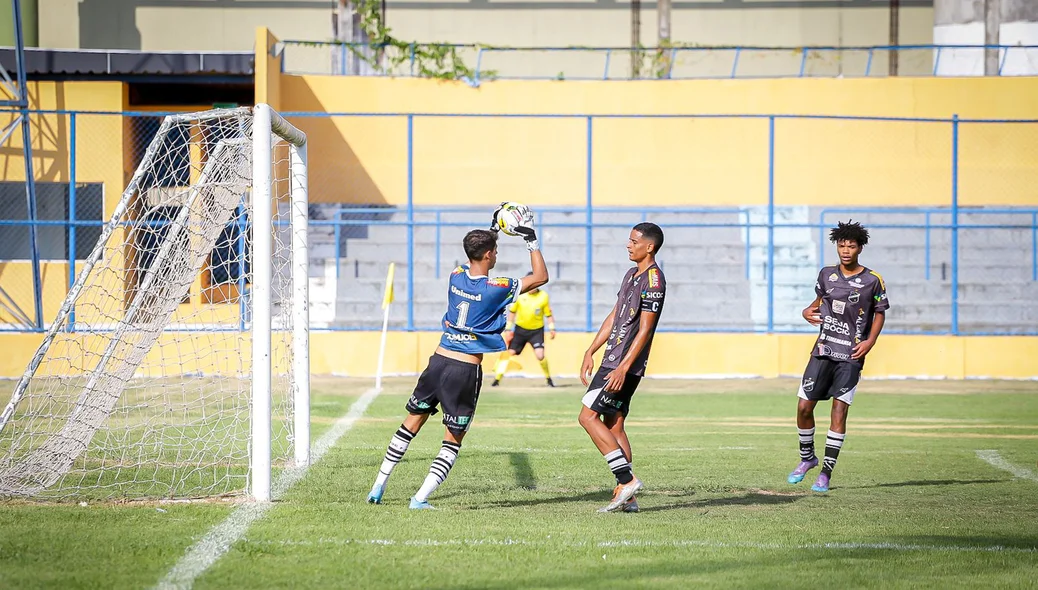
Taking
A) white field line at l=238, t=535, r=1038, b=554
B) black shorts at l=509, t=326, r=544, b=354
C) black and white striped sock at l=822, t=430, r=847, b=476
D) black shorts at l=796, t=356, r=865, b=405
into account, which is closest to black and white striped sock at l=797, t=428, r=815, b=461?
black and white striped sock at l=822, t=430, r=847, b=476

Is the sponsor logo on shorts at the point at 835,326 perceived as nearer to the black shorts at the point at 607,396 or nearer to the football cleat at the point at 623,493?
the black shorts at the point at 607,396

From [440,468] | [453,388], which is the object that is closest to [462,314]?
[453,388]

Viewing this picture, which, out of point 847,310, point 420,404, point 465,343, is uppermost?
point 847,310

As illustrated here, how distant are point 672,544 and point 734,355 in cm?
1260

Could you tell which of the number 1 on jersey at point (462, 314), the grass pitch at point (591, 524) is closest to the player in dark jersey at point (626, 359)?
the grass pitch at point (591, 524)

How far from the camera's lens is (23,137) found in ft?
66.9

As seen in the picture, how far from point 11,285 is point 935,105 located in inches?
757

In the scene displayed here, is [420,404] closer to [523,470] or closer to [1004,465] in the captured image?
[523,470]

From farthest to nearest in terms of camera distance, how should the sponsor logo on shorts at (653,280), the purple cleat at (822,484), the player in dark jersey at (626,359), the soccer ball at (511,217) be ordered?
the purple cleat at (822,484) < the sponsor logo on shorts at (653,280) < the player in dark jersey at (626,359) < the soccer ball at (511,217)

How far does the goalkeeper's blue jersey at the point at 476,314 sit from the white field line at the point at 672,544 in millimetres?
1313

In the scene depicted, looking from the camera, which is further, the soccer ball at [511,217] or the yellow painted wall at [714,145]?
the yellow painted wall at [714,145]

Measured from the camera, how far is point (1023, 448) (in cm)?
1062

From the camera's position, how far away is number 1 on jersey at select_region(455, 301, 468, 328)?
7.03 metres

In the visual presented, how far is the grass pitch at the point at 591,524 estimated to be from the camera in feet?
17.9
